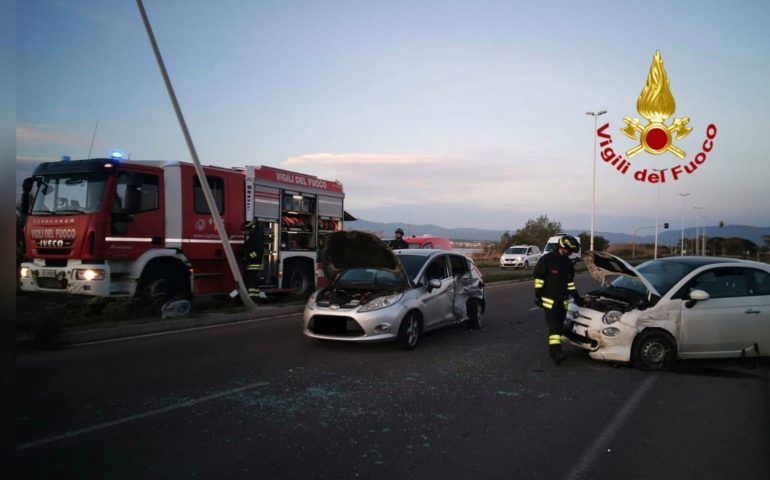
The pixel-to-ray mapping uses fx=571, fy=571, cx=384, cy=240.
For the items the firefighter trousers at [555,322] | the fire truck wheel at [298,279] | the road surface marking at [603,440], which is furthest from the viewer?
Result: the fire truck wheel at [298,279]

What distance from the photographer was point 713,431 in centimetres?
527

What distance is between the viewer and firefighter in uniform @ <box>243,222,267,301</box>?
12891mm

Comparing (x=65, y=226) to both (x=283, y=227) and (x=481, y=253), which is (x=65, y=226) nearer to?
(x=283, y=227)

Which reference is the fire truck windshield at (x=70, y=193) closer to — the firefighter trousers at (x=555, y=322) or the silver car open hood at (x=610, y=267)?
the firefighter trousers at (x=555, y=322)

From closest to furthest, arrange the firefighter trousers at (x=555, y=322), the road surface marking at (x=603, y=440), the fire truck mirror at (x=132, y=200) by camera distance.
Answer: the road surface marking at (x=603, y=440), the firefighter trousers at (x=555, y=322), the fire truck mirror at (x=132, y=200)

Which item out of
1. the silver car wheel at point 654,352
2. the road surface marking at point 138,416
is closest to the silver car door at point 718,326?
the silver car wheel at point 654,352

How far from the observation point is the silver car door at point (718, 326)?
24.9ft

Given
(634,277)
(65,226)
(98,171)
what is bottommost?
(634,277)

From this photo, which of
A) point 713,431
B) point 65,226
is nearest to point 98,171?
point 65,226

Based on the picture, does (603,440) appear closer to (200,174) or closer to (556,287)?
(556,287)

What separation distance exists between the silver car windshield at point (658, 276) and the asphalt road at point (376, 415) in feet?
3.91

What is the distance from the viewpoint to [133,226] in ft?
35.7

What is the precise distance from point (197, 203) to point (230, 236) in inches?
50.9

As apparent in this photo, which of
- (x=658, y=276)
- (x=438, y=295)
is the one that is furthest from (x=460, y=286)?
(x=658, y=276)
